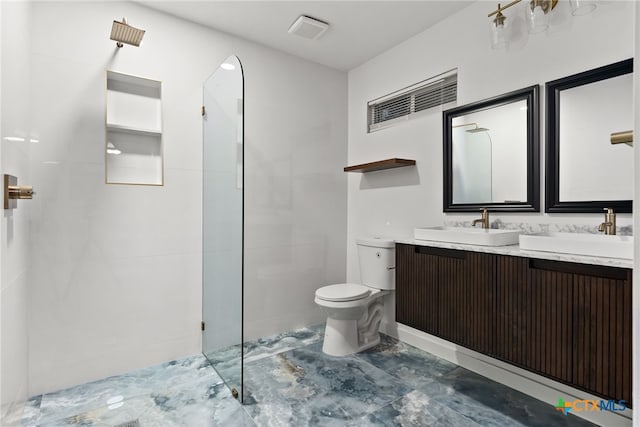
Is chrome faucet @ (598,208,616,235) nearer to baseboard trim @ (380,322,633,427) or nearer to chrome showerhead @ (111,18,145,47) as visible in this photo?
baseboard trim @ (380,322,633,427)

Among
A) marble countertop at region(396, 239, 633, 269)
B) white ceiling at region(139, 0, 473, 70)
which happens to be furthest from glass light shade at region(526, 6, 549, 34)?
marble countertop at region(396, 239, 633, 269)

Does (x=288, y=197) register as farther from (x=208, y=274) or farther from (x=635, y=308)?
(x=635, y=308)

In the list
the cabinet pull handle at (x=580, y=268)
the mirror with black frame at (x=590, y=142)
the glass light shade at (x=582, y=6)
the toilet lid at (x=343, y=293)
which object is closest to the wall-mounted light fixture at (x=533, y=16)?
the glass light shade at (x=582, y=6)

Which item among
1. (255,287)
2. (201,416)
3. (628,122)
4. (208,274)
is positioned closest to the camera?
(628,122)

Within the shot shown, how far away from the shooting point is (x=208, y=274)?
238 cm

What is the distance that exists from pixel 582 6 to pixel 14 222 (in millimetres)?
2943

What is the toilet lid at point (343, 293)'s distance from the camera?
2.40 metres

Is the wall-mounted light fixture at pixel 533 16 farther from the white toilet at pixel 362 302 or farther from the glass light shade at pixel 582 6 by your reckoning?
the white toilet at pixel 362 302

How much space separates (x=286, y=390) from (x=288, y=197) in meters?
1.53

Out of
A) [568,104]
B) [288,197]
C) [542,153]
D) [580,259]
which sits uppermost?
[568,104]

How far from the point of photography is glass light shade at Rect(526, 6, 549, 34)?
188 cm

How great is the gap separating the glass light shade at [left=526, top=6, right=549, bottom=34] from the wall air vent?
1.74 ft

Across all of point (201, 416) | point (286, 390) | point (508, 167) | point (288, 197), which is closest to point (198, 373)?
point (201, 416)

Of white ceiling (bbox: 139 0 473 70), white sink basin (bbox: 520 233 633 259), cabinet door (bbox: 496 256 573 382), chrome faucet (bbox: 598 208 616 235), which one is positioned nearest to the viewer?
white sink basin (bbox: 520 233 633 259)
